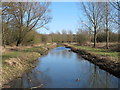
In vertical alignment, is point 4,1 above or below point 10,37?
above

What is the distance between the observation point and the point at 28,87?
6.82 meters

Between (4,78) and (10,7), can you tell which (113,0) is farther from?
(4,78)

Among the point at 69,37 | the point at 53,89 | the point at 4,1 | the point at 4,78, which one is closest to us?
the point at 53,89

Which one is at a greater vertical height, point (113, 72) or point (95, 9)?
point (95, 9)

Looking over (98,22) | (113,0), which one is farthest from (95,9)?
(113,0)

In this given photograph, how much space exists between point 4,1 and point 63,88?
10.3 m

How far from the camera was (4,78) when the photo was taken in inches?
299

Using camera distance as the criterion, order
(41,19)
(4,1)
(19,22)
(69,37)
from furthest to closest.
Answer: (69,37)
(41,19)
(19,22)
(4,1)

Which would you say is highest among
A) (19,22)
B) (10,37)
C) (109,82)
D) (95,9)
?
(95,9)

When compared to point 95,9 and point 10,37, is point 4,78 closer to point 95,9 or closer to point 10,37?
point 10,37

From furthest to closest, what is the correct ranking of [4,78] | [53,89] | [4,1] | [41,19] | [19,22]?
[41,19] < [19,22] < [4,1] < [4,78] < [53,89]

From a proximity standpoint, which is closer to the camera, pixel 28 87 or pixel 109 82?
pixel 28 87

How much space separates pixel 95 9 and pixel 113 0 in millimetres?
13492

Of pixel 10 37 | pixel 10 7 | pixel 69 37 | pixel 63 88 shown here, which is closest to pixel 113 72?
pixel 63 88
